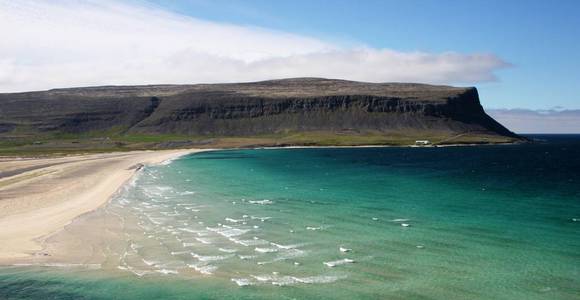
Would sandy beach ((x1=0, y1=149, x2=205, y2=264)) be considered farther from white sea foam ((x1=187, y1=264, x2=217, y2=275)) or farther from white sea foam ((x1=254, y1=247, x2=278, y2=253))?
white sea foam ((x1=254, y1=247, x2=278, y2=253))

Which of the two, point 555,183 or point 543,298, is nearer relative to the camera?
point 543,298

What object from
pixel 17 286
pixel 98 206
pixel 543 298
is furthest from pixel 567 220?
pixel 98 206

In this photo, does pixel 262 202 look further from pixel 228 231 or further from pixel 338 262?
pixel 338 262

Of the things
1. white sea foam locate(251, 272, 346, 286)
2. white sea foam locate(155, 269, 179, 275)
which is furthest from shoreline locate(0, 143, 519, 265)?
white sea foam locate(251, 272, 346, 286)

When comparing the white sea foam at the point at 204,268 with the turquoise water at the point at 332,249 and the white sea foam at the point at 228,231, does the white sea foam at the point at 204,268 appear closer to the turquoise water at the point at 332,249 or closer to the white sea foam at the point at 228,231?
the turquoise water at the point at 332,249

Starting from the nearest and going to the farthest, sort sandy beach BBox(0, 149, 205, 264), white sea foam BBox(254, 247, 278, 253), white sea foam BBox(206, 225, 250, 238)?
white sea foam BBox(254, 247, 278, 253) → sandy beach BBox(0, 149, 205, 264) → white sea foam BBox(206, 225, 250, 238)

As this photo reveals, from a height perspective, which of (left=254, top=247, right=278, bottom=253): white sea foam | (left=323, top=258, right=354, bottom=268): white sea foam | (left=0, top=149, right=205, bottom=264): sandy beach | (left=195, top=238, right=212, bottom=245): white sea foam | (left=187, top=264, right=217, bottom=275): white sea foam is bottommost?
(left=0, top=149, right=205, bottom=264): sandy beach

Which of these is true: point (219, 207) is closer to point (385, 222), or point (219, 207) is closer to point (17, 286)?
point (385, 222)

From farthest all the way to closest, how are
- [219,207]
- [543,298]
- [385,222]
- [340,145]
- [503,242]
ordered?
[340,145]
[219,207]
[385,222]
[503,242]
[543,298]

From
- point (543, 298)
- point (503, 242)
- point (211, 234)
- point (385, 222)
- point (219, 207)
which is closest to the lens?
point (543, 298)
